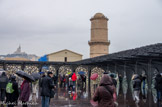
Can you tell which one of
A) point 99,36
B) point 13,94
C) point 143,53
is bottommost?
point 13,94

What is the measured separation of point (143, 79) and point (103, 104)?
8.78 metres

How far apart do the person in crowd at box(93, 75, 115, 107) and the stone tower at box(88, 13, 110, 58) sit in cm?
4977

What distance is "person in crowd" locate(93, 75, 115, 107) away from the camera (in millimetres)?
5535

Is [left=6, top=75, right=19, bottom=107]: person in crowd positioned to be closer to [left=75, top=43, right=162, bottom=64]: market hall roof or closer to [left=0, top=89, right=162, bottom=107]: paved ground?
[left=0, top=89, right=162, bottom=107]: paved ground

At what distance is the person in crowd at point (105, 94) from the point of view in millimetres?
5535

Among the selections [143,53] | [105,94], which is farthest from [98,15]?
[105,94]

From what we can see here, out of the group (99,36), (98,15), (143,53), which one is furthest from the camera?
(98,15)

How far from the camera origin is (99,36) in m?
55.7

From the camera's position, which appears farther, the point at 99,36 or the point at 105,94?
the point at 99,36

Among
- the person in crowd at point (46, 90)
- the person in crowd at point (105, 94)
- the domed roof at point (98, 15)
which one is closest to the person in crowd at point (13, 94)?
the person in crowd at point (46, 90)

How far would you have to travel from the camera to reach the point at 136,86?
509 inches

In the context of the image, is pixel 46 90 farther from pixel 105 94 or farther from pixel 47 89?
pixel 105 94

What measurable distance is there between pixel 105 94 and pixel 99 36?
1988 inches

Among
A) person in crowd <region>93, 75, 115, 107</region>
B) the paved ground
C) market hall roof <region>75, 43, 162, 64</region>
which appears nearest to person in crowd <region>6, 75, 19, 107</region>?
the paved ground
